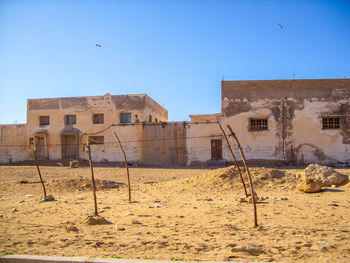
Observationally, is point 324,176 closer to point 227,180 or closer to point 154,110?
point 227,180

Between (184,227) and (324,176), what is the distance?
627 cm

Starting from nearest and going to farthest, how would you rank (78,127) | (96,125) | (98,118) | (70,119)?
(96,125)
(78,127)
(98,118)
(70,119)

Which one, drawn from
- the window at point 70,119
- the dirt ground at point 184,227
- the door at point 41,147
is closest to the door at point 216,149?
the dirt ground at point 184,227

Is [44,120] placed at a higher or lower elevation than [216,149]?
higher

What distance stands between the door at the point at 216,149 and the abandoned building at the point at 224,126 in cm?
7

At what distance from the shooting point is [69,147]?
2341cm

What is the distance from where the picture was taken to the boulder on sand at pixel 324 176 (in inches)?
364

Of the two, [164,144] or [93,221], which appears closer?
[93,221]

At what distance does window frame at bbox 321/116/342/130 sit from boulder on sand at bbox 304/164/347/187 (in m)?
10.7

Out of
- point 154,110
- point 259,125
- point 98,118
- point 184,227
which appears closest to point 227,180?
point 184,227

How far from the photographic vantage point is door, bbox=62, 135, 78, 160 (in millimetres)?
23172

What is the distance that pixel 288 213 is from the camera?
618 centimetres

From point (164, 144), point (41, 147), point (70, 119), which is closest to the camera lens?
point (164, 144)

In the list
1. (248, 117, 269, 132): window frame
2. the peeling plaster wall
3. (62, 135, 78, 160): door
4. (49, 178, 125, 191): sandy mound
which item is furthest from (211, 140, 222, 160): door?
(62, 135, 78, 160): door
